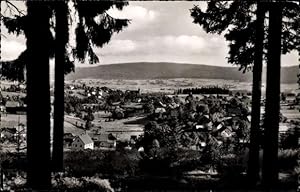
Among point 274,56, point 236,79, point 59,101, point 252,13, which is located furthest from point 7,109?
point 236,79

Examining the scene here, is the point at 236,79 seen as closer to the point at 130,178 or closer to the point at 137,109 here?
the point at 137,109

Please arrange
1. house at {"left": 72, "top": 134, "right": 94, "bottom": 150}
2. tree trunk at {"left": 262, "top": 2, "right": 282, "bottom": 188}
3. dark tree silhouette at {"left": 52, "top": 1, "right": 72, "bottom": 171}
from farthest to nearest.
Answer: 1. house at {"left": 72, "top": 134, "right": 94, "bottom": 150}
2. dark tree silhouette at {"left": 52, "top": 1, "right": 72, "bottom": 171}
3. tree trunk at {"left": 262, "top": 2, "right": 282, "bottom": 188}

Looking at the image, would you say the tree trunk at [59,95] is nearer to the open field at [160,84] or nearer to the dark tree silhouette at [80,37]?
the dark tree silhouette at [80,37]

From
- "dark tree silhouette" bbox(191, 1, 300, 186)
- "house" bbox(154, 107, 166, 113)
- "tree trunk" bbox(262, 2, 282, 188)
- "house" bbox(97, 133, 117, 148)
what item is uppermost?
"dark tree silhouette" bbox(191, 1, 300, 186)

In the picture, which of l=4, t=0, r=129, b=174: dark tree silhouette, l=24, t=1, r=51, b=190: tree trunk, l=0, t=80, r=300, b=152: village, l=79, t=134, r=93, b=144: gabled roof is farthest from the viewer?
l=79, t=134, r=93, b=144: gabled roof

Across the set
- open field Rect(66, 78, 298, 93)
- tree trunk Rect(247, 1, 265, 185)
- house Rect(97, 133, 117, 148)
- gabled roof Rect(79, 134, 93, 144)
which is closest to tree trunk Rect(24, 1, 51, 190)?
tree trunk Rect(247, 1, 265, 185)

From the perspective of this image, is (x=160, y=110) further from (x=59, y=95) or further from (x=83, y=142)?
(x=59, y=95)

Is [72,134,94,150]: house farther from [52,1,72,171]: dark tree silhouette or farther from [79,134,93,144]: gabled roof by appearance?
[52,1,72,171]: dark tree silhouette

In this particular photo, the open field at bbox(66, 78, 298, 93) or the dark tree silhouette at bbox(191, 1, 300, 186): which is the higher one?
the dark tree silhouette at bbox(191, 1, 300, 186)
